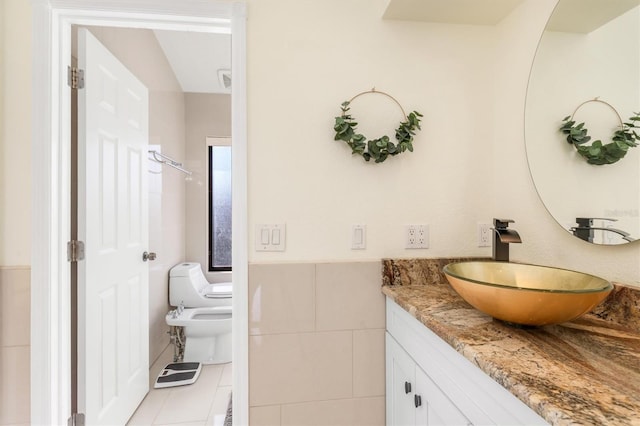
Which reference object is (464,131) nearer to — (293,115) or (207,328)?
(293,115)

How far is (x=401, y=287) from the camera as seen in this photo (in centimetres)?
132

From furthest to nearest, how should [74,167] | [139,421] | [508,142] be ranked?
[139,421] < [74,167] < [508,142]

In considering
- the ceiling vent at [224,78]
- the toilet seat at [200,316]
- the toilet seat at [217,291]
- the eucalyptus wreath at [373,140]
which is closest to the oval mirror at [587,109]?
the eucalyptus wreath at [373,140]

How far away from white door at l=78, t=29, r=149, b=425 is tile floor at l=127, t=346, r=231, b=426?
0.29 feet

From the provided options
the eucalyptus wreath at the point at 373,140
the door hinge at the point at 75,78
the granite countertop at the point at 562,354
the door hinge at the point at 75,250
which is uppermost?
the door hinge at the point at 75,78

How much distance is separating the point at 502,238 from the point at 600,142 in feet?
1.32

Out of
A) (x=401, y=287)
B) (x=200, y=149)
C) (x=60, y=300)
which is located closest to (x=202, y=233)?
(x=200, y=149)

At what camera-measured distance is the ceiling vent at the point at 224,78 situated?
292cm

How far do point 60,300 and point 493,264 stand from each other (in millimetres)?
1621

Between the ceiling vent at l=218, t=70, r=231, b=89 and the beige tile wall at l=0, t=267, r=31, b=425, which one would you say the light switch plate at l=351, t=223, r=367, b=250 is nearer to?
the beige tile wall at l=0, t=267, r=31, b=425

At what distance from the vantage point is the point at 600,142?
3.21 feet

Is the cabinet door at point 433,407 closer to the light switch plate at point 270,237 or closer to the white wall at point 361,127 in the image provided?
the white wall at point 361,127

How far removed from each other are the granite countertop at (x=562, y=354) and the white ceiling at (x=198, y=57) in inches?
95.2

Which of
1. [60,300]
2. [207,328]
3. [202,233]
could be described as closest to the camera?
[60,300]
